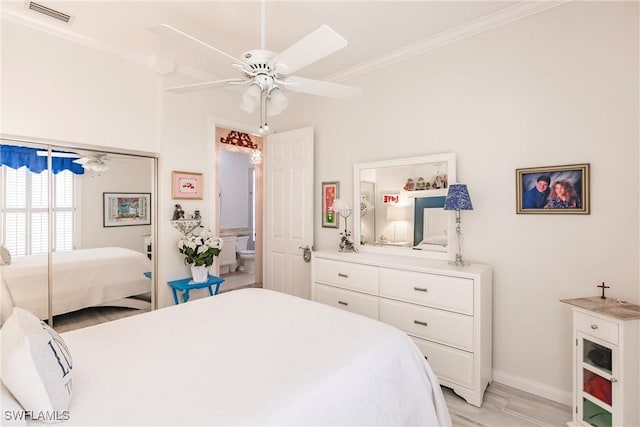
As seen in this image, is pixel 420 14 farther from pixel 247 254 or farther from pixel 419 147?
pixel 247 254

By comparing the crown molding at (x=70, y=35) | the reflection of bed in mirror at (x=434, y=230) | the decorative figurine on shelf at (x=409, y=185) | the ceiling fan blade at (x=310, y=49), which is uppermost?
the crown molding at (x=70, y=35)

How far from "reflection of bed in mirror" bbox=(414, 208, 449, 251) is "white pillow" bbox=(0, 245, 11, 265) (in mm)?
3296

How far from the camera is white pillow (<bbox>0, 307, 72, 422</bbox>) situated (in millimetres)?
947

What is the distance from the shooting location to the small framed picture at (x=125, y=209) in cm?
287

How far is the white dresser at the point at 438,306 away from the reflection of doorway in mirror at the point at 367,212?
421mm

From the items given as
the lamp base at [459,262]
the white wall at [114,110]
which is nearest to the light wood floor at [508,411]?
the lamp base at [459,262]

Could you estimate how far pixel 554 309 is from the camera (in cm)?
218

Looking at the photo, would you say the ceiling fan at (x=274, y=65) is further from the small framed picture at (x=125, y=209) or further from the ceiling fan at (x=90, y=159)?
the small framed picture at (x=125, y=209)

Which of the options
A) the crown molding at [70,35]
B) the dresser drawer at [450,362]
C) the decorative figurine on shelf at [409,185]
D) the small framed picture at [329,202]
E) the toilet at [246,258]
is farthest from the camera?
the toilet at [246,258]

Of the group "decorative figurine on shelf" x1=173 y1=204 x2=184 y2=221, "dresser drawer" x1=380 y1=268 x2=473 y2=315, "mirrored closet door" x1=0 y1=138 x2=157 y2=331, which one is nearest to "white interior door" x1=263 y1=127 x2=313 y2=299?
"decorative figurine on shelf" x1=173 y1=204 x2=184 y2=221

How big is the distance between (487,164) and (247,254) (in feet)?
15.2

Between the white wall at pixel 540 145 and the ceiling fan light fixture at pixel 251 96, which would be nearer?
the ceiling fan light fixture at pixel 251 96

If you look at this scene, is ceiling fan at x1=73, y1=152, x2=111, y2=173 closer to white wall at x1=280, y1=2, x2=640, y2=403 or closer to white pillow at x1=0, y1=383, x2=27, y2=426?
white pillow at x1=0, y1=383, x2=27, y2=426

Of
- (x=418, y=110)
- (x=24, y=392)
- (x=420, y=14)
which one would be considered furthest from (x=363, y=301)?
(x=420, y=14)
